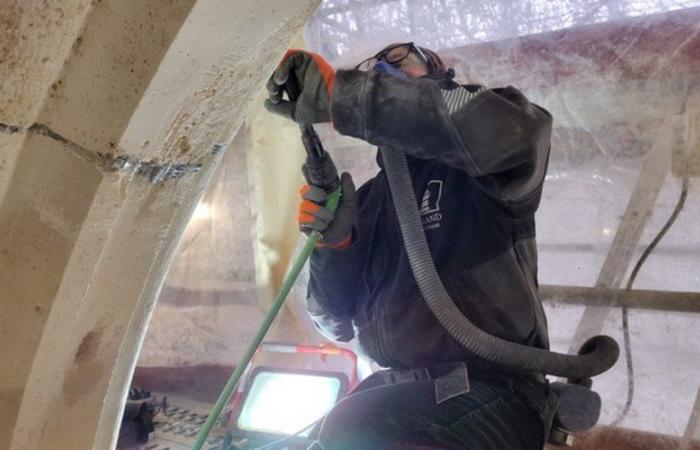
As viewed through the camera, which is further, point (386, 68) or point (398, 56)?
point (398, 56)

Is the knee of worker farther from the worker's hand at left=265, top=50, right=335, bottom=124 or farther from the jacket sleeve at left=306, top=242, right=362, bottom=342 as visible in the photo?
the worker's hand at left=265, top=50, right=335, bottom=124

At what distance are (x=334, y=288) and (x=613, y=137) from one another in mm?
1120

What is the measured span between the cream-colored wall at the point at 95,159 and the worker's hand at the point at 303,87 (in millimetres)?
241

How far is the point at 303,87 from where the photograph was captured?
3.29 ft

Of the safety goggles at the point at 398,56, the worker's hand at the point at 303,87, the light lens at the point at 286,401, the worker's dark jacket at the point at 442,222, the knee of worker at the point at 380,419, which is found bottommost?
the light lens at the point at 286,401

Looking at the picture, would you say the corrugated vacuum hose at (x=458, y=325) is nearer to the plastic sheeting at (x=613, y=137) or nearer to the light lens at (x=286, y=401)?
the plastic sheeting at (x=613, y=137)

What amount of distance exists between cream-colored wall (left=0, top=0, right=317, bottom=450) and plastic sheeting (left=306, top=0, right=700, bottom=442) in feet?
3.77

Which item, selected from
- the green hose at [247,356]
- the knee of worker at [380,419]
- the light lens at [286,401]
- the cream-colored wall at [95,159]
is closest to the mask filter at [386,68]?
the green hose at [247,356]

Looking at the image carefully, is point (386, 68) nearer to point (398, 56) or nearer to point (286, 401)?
point (398, 56)

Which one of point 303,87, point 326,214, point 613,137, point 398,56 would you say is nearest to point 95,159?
point 303,87

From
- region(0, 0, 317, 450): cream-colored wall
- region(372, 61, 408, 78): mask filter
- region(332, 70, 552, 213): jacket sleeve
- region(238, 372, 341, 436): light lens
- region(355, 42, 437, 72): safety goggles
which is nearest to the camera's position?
region(0, 0, 317, 450): cream-colored wall

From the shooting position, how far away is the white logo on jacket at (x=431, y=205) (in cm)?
129

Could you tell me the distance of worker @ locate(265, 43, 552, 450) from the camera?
96cm

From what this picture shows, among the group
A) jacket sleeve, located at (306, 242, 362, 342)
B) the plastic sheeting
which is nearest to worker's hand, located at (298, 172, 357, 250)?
jacket sleeve, located at (306, 242, 362, 342)
